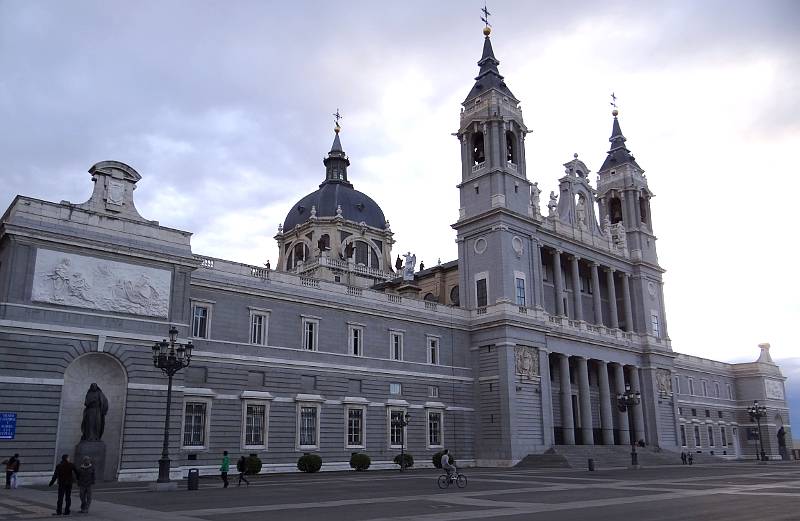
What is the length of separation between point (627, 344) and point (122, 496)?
52.8 meters

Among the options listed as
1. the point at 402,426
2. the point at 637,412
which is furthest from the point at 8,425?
the point at 637,412

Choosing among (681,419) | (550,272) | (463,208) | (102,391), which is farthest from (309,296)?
(681,419)

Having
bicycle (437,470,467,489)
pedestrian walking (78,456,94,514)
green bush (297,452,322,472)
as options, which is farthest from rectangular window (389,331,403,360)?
pedestrian walking (78,456,94,514)

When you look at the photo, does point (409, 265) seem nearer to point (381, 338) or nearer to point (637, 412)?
point (637, 412)

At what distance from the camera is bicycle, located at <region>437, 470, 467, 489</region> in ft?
97.1

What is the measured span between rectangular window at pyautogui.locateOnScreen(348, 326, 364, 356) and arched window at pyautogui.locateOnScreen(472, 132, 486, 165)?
66.3 feet

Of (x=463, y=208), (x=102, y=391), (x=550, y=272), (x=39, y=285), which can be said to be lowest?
(x=102, y=391)

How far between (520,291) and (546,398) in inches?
343

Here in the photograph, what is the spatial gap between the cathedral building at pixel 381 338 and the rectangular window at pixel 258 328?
0.15 metres

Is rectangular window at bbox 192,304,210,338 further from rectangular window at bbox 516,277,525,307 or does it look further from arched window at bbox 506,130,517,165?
arched window at bbox 506,130,517,165

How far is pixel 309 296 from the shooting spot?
45.7m

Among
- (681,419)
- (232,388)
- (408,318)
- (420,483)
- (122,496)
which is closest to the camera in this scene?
(122,496)

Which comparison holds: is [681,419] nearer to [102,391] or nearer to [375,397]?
[375,397]

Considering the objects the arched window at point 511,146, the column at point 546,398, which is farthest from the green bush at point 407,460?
the arched window at point 511,146
